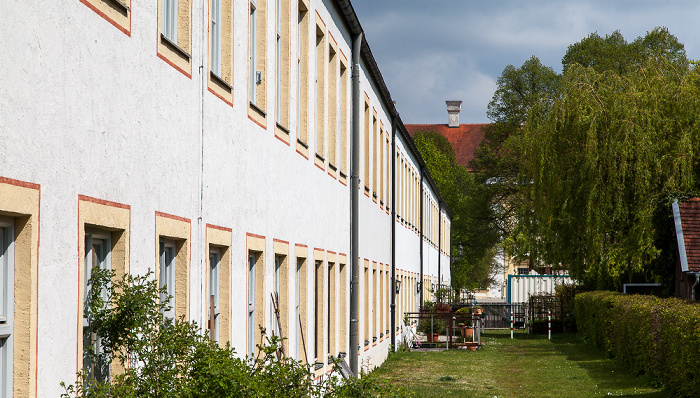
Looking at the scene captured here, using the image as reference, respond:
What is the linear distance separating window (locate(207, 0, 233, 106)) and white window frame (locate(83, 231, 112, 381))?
2.72 metres

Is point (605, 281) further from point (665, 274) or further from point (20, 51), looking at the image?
point (20, 51)

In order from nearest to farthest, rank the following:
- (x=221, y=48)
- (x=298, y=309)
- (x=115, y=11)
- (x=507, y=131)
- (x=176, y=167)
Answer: (x=115, y=11)
(x=176, y=167)
(x=221, y=48)
(x=298, y=309)
(x=507, y=131)

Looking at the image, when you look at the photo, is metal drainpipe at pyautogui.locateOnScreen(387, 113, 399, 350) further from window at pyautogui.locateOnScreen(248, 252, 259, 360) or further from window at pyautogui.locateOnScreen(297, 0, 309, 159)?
window at pyautogui.locateOnScreen(248, 252, 259, 360)

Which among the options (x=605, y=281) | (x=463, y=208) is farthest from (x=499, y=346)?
(x=463, y=208)

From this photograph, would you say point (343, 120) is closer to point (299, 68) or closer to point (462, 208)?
point (299, 68)

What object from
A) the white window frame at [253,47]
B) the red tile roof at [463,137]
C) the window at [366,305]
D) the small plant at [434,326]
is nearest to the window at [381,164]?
the window at [366,305]

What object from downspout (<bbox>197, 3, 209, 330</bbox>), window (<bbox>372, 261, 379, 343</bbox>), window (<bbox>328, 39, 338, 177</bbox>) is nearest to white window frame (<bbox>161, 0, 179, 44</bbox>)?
downspout (<bbox>197, 3, 209, 330</bbox>)

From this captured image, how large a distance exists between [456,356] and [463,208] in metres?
45.2

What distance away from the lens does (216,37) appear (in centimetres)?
970

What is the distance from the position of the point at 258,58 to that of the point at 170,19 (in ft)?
11.1

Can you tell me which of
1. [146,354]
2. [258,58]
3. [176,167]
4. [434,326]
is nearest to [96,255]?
[146,354]

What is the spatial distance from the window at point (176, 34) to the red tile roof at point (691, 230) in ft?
64.3

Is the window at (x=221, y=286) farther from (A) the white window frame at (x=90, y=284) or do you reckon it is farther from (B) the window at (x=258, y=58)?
(A) the white window frame at (x=90, y=284)

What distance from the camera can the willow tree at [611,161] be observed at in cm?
2869
